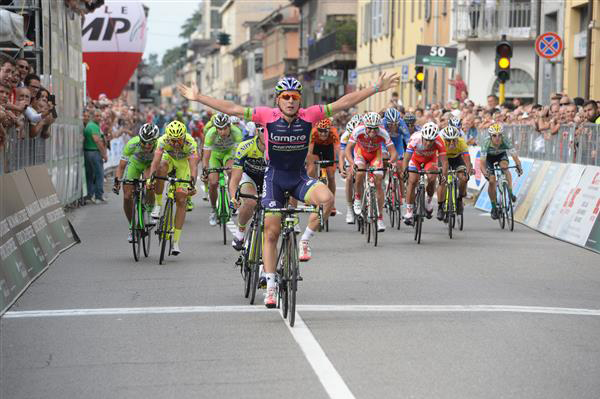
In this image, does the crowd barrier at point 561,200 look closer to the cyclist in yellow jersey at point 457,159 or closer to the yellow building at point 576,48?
the cyclist in yellow jersey at point 457,159

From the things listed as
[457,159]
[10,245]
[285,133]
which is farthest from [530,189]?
[10,245]

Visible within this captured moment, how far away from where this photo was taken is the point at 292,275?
9.69 m

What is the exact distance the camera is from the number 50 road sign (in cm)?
3192

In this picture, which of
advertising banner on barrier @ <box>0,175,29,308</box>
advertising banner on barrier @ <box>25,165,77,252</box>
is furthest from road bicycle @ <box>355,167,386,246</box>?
advertising banner on barrier @ <box>0,175,29,308</box>

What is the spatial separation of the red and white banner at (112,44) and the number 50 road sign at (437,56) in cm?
1079

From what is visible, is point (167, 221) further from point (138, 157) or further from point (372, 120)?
point (372, 120)

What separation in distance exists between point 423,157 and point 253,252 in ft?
24.8

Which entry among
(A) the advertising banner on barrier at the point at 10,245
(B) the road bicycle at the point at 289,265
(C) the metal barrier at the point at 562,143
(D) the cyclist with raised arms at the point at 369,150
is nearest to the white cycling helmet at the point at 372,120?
(D) the cyclist with raised arms at the point at 369,150

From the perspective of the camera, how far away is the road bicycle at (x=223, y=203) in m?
16.8

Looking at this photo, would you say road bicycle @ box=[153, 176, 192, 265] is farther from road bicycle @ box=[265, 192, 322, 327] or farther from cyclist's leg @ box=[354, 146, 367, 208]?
road bicycle @ box=[265, 192, 322, 327]

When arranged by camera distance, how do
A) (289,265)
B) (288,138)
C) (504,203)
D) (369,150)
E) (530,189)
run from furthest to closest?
(530,189)
(504,203)
(369,150)
(288,138)
(289,265)

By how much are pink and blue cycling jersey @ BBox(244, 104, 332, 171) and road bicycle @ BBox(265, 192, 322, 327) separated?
584mm

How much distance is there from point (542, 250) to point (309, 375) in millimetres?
9027

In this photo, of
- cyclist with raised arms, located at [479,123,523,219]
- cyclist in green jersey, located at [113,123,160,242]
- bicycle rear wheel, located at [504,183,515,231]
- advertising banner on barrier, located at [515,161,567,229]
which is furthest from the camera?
cyclist with raised arms, located at [479,123,523,219]
